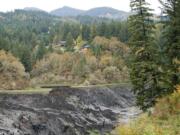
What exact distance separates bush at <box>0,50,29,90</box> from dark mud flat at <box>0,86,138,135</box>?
16.1m

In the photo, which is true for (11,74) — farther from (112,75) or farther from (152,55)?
(152,55)

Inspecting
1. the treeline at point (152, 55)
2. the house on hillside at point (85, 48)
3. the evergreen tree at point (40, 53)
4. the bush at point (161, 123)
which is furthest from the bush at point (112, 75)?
the bush at point (161, 123)

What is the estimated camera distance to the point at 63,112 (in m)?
75.6

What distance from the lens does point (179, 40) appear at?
38.6 metres

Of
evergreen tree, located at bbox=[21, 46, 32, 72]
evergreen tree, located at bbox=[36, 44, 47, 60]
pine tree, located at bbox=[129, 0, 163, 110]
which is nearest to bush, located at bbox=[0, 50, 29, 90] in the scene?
evergreen tree, located at bbox=[21, 46, 32, 72]

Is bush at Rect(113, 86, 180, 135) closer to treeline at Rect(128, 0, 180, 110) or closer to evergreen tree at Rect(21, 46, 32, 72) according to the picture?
treeline at Rect(128, 0, 180, 110)

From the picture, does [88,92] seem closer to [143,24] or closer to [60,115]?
[60,115]

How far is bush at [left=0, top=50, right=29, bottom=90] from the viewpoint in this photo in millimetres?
105688

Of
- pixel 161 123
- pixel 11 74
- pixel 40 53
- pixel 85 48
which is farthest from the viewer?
pixel 85 48

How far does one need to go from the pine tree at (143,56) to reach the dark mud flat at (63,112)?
2128cm

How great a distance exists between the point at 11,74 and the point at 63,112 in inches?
1481

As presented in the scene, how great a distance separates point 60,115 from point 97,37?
96.3 metres

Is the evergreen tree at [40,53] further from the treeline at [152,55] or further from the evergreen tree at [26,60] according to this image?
the treeline at [152,55]

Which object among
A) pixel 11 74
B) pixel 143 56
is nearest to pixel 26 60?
pixel 11 74
